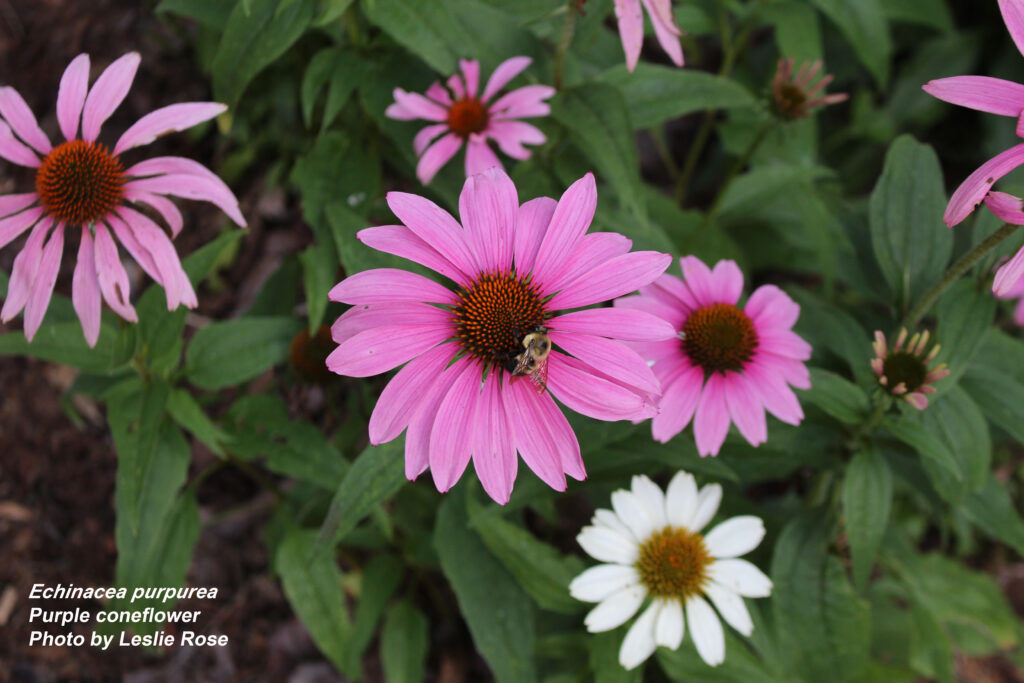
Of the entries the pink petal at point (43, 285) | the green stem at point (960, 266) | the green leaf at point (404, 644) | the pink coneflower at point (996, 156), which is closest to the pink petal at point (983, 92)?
the pink coneflower at point (996, 156)

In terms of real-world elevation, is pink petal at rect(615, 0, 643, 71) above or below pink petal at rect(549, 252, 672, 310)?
above

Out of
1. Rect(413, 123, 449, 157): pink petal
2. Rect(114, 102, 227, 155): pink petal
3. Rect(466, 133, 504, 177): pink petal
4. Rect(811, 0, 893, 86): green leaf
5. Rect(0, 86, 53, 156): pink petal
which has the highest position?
Rect(811, 0, 893, 86): green leaf

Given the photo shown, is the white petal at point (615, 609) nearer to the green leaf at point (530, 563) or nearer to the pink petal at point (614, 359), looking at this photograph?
the green leaf at point (530, 563)

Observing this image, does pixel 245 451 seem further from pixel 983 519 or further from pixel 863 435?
pixel 983 519

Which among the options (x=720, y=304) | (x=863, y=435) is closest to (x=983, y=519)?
(x=863, y=435)

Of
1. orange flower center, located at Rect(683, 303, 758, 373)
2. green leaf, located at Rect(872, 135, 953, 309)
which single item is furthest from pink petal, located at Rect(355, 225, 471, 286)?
green leaf, located at Rect(872, 135, 953, 309)

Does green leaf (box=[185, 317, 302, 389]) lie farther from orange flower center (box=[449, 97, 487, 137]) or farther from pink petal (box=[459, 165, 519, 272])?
pink petal (box=[459, 165, 519, 272])

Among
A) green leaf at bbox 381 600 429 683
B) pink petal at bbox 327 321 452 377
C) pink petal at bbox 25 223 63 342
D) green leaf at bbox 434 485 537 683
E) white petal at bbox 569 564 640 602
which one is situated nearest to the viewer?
pink petal at bbox 327 321 452 377
